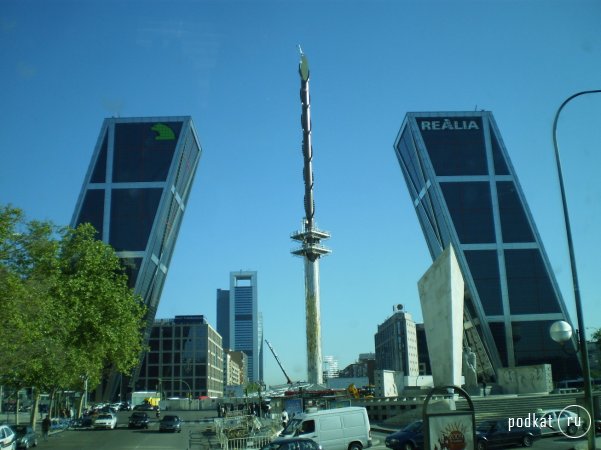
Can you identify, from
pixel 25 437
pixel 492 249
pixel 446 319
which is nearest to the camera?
pixel 25 437

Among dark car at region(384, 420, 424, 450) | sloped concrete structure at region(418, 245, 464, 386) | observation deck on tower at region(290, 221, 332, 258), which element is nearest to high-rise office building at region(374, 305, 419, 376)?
observation deck on tower at region(290, 221, 332, 258)

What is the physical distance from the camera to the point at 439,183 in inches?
3337

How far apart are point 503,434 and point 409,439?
3423 mm

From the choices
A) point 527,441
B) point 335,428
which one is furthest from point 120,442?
point 527,441

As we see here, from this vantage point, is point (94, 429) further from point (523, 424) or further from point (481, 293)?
point (481, 293)

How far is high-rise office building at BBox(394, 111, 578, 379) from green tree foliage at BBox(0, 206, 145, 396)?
49316 mm

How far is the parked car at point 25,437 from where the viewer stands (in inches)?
1135

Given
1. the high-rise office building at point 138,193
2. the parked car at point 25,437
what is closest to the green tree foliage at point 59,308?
the parked car at point 25,437

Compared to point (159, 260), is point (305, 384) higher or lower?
lower

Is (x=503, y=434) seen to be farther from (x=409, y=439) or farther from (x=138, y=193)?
(x=138, y=193)

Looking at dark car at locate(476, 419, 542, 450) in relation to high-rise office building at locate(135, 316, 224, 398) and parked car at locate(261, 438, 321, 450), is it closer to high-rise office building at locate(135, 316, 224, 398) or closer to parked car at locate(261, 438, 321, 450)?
parked car at locate(261, 438, 321, 450)

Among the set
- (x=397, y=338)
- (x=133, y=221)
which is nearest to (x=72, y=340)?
(x=133, y=221)

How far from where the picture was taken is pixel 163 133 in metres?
90.3

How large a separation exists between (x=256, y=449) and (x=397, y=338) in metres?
111
